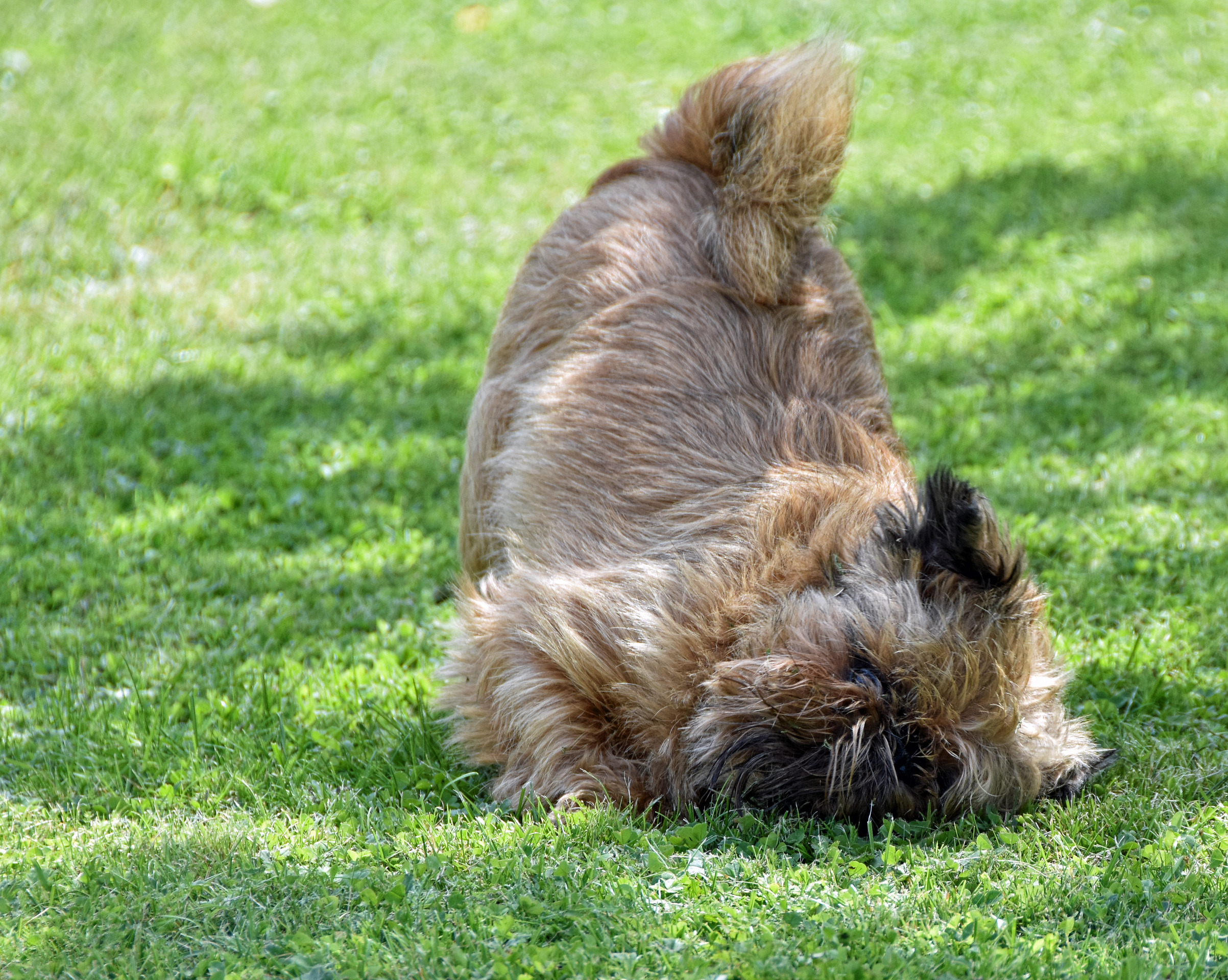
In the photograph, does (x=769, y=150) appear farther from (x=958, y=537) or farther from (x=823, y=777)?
(x=823, y=777)

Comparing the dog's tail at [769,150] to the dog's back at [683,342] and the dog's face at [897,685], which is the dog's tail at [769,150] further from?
the dog's face at [897,685]

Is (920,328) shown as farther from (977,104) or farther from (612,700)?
(612,700)

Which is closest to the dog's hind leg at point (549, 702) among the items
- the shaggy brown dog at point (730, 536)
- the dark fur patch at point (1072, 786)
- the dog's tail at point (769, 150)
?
the shaggy brown dog at point (730, 536)

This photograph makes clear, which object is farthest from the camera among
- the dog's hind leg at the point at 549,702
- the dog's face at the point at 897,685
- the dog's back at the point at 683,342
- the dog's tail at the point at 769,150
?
the dog's tail at the point at 769,150

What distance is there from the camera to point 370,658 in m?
4.76

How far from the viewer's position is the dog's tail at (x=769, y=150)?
4.32 m

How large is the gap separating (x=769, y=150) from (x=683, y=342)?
2.76 ft

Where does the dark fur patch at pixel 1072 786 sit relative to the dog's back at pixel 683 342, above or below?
below

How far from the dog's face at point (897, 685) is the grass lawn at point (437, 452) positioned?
0.15 m

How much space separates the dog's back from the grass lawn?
2.85ft

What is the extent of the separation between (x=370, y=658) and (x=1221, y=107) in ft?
28.2

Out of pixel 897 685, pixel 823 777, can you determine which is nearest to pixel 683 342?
pixel 897 685

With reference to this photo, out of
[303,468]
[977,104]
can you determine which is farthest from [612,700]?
[977,104]

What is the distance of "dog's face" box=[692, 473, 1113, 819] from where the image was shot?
10.4ft
